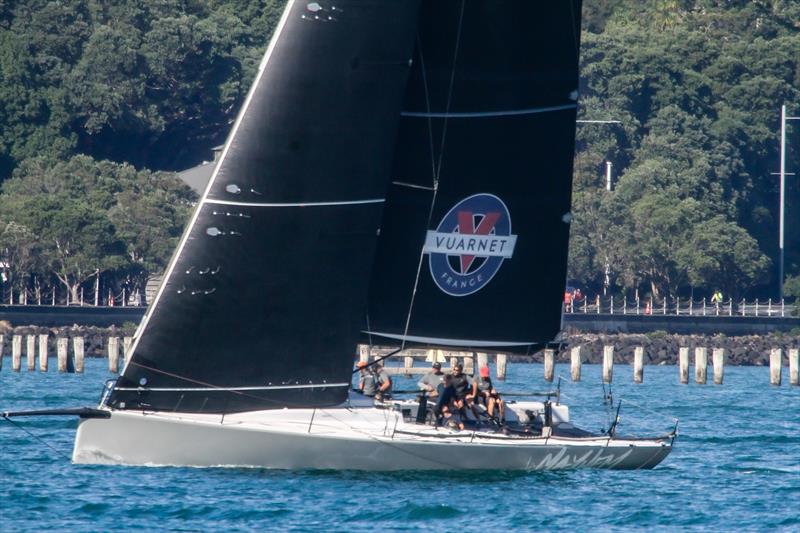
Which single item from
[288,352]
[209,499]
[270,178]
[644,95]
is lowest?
[209,499]

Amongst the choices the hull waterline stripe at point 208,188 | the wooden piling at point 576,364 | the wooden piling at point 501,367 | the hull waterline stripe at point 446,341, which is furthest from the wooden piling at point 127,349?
the wooden piling at point 576,364

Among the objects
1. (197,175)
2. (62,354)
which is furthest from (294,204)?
(197,175)

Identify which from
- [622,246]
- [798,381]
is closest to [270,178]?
[798,381]

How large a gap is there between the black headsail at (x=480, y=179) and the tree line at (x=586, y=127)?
159 ft

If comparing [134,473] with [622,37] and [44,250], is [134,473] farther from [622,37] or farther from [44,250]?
[622,37]

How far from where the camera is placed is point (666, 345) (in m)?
69.0

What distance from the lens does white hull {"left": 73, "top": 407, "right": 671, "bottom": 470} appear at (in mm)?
22188

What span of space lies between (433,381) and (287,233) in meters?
3.03

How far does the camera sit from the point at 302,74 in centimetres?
2241

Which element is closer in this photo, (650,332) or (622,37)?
(650,332)

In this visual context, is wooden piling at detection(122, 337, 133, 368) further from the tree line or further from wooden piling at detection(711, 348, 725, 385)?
the tree line

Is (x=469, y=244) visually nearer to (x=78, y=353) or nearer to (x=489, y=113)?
(x=489, y=113)

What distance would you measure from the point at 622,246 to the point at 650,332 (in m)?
8.04

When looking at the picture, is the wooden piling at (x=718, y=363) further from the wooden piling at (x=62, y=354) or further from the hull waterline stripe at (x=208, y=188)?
the hull waterline stripe at (x=208, y=188)
